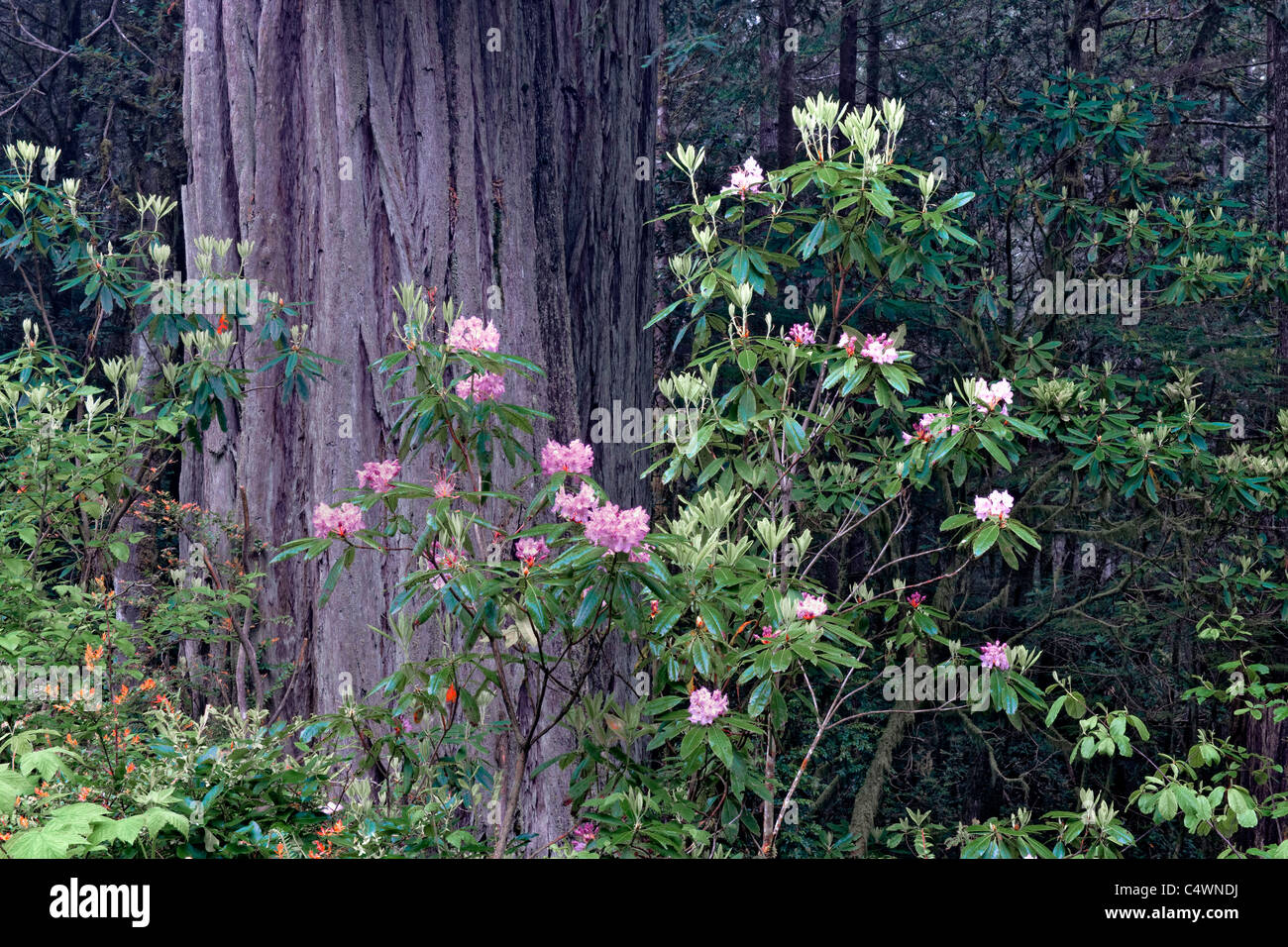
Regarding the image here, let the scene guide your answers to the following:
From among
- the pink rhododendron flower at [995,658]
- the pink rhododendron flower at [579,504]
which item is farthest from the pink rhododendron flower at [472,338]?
the pink rhododendron flower at [995,658]

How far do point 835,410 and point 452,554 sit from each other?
1.29 metres

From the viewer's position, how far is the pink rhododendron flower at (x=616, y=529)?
2209 millimetres

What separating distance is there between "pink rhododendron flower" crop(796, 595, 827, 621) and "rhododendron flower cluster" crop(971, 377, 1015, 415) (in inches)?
29.0

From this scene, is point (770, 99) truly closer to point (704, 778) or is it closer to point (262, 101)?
point (262, 101)


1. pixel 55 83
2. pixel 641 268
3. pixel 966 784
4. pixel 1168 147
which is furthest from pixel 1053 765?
pixel 55 83

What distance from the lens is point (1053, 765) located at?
407 inches

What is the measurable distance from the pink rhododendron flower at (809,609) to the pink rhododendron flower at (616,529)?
517mm

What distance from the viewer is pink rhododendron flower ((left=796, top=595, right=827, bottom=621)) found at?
98.7 inches

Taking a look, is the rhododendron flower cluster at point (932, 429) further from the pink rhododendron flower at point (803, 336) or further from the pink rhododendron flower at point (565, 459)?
the pink rhododendron flower at point (565, 459)

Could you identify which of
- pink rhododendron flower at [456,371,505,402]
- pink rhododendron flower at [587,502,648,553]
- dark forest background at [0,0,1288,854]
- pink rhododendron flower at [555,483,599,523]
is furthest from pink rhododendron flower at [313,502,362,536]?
dark forest background at [0,0,1288,854]

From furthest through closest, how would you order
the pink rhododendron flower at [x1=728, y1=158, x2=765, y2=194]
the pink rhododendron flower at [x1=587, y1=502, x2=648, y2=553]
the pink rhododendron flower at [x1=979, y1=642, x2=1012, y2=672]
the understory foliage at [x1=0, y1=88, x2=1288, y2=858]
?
1. the pink rhododendron flower at [x1=979, y1=642, x2=1012, y2=672]
2. the pink rhododendron flower at [x1=728, y1=158, x2=765, y2=194]
3. the understory foliage at [x1=0, y1=88, x2=1288, y2=858]
4. the pink rhododendron flower at [x1=587, y1=502, x2=648, y2=553]

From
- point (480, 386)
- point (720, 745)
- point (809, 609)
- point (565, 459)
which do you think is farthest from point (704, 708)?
point (480, 386)

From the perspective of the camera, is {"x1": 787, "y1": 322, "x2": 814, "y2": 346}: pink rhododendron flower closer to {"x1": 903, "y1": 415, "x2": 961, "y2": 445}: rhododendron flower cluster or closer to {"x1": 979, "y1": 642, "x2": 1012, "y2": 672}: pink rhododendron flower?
{"x1": 903, "y1": 415, "x2": 961, "y2": 445}: rhododendron flower cluster

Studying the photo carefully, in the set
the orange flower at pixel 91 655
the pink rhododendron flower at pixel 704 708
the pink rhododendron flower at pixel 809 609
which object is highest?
the pink rhododendron flower at pixel 809 609
